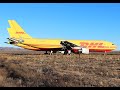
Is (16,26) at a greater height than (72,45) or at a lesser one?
greater

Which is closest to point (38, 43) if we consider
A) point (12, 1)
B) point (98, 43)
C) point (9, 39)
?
point (9, 39)

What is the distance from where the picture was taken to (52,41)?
53531 millimetres

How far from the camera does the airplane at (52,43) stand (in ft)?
174

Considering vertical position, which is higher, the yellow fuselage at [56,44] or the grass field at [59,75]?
the yellow fuselage at [56,44]

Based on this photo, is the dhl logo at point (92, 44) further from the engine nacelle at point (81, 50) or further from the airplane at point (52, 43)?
the engine nacelle at point (81, 50)

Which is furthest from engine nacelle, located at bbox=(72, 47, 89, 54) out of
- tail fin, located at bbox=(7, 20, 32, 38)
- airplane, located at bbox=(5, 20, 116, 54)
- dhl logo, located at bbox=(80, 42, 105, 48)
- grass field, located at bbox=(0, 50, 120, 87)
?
grass field, located at bbox=(0, 50, 120, 87)

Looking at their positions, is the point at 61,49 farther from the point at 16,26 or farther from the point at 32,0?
the point at 32,0

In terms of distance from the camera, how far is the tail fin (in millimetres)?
54000

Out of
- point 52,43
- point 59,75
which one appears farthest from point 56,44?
point 59,75

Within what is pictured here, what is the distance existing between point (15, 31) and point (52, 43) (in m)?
7.15

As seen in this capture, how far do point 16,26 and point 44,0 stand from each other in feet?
166

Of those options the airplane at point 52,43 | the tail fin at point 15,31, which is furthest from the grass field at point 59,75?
the tail fin at point 15,31

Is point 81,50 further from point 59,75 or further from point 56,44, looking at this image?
point 59,75

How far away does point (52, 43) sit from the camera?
53094 mm
